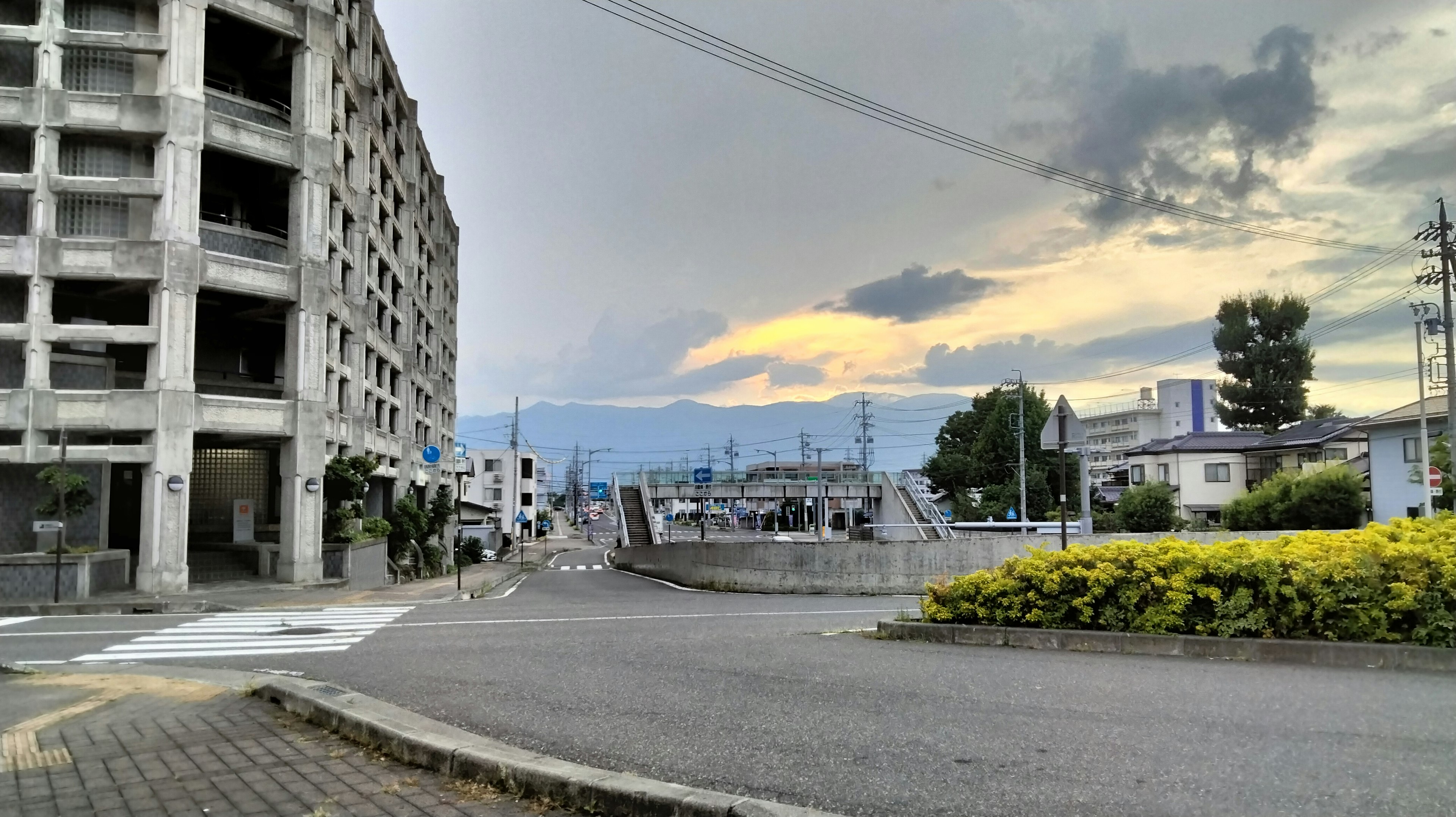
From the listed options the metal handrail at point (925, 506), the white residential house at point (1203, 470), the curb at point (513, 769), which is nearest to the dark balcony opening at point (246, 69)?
the curb at point (513, 769)

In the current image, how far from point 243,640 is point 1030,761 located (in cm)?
1319

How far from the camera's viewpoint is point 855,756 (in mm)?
6113

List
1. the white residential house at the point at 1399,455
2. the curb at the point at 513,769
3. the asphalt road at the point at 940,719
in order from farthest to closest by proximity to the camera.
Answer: the white residential house at the point at 1399,455, the asphalt road at the point at 940,719, the curb at the point at 513,769

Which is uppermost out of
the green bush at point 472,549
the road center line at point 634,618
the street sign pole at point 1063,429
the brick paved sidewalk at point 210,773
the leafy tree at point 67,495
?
the street sign pole at point 1063,429

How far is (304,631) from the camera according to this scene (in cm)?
1570

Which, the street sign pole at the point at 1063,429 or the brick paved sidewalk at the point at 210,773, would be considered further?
the street sign pole at the point at 1063,429

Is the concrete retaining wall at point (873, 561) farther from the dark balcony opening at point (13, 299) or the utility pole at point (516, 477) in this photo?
the utility pole at point (516, 477)

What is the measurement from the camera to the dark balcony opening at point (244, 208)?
27.7m

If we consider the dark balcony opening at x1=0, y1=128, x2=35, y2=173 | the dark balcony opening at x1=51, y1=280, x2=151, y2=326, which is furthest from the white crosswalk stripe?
the dark balcony opening at x1=0, y1=128, x2=35, y2=173

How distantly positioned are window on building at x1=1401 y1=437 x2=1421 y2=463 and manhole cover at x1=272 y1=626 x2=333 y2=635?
169ft

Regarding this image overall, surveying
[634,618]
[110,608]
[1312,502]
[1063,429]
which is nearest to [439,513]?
[110,608]

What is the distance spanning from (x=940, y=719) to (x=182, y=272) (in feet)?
83.3

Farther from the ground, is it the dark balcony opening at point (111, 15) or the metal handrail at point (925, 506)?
the dark balcony opening at point (111, 15)

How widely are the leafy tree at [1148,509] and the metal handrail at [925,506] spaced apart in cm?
1184
